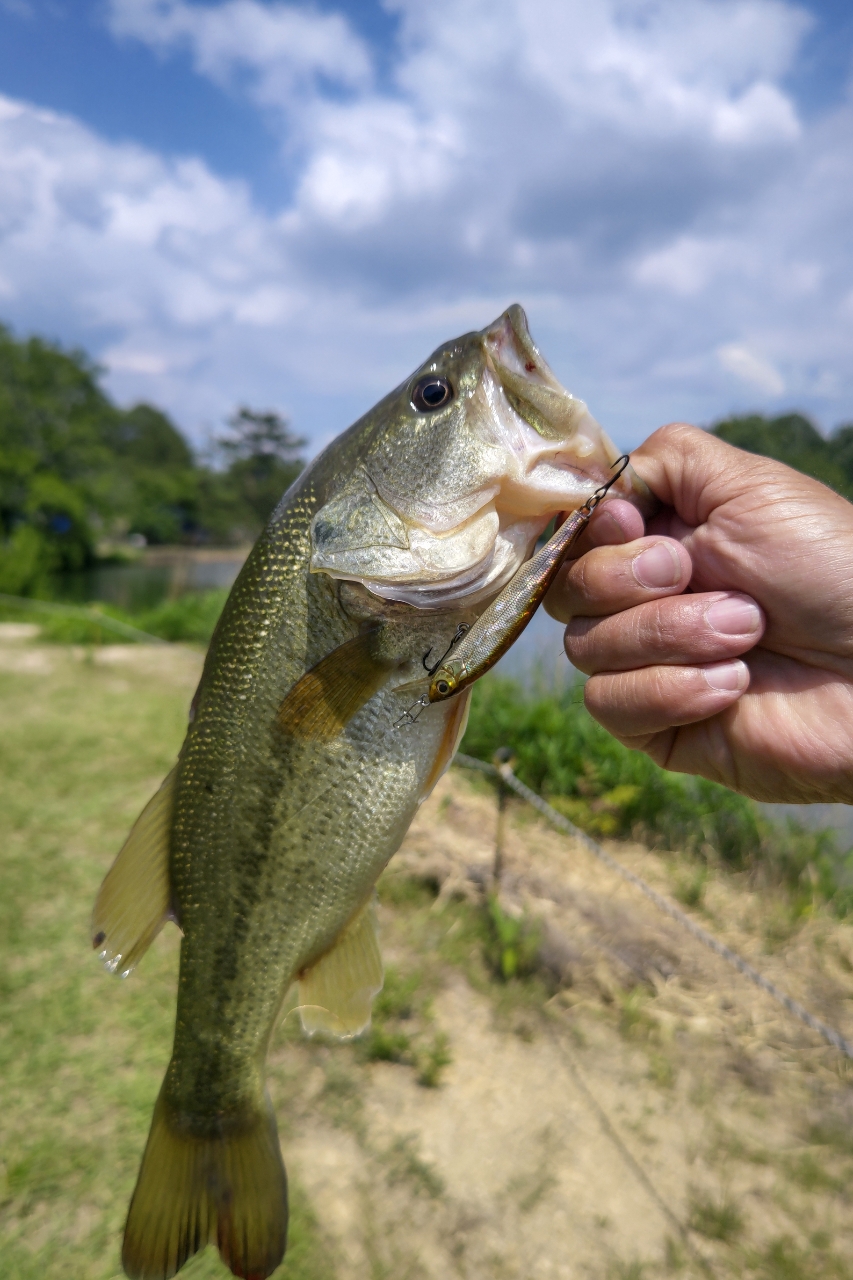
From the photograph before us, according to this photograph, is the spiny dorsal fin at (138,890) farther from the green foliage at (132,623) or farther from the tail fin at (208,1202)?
the green foliage at (132,623)

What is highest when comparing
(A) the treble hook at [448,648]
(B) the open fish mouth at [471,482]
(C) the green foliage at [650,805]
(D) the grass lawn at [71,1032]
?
(B) the open fish mouth at [471,482]

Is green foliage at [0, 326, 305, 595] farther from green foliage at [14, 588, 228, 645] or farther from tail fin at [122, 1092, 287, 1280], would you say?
tail fin at [122, 1092, 287, 1280]

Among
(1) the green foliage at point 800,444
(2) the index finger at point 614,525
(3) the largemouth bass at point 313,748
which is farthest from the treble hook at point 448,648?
(1) the green foliage at point 800,444

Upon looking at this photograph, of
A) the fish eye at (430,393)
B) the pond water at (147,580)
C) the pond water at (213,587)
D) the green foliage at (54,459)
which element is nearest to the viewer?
the fish eye at (430,393)

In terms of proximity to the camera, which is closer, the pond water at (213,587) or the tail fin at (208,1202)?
the tail fin at (208,1202)

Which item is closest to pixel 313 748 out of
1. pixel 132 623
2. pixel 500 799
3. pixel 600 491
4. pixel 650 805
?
pixel 600 491

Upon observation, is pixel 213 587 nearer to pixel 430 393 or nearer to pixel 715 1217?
pixel 715 1217

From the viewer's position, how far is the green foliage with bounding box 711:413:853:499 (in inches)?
65.8

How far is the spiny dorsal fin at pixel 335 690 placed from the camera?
147 centimetres

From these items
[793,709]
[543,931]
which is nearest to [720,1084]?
[543,931]

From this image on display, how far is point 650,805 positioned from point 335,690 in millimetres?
4215

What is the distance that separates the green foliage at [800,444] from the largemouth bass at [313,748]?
0.44 m

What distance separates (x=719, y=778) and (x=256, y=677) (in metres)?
1.21

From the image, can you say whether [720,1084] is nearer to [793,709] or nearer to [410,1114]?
[410,1114]
